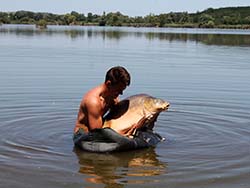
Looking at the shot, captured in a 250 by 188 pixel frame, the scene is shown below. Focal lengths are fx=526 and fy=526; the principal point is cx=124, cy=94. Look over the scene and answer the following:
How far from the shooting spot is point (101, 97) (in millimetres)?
9094

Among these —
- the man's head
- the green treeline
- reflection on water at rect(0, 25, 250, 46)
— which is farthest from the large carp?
the green treeline

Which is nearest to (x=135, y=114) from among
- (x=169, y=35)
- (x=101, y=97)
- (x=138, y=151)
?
(x=138, y=151)

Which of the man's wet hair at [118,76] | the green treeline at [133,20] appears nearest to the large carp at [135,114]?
the man's wet hair at [118,76]

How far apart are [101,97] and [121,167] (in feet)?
4.33

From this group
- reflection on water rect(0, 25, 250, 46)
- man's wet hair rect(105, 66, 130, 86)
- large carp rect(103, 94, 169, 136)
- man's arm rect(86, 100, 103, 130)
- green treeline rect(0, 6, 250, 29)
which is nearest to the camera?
man's wet hair rect(105, 66, 130, 86)

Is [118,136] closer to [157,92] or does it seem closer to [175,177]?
[175,177]

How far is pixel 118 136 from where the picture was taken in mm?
9047

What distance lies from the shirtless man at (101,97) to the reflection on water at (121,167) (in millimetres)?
589

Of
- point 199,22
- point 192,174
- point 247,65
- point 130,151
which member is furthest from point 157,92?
point 199,22

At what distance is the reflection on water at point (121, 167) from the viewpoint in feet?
25.6

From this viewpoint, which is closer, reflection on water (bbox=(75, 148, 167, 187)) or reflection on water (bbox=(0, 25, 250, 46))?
reflection on water (bbox=(75, 148, 167, 187))

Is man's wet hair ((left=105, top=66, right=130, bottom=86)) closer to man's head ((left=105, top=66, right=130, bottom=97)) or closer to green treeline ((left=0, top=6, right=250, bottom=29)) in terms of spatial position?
man's head ((left=105, top=66, right=130, bottom=97))

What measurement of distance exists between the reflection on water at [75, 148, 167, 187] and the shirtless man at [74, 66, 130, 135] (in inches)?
23.2

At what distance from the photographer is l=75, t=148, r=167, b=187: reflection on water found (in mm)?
7812
